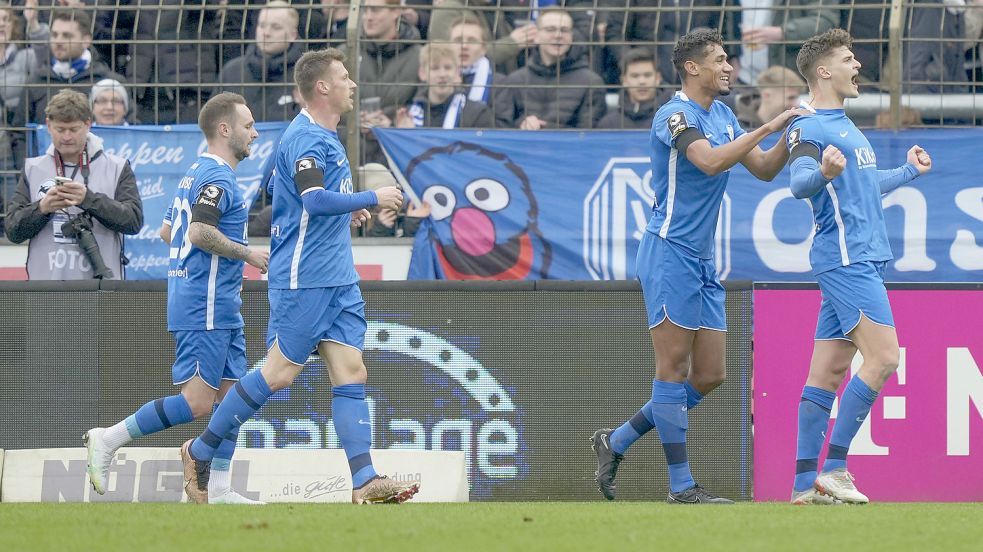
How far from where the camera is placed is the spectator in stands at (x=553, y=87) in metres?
11.0

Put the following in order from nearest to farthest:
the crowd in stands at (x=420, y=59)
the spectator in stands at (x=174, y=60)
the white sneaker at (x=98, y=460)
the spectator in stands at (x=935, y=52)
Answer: the white sneaker at (x=98, y=460) < the spectator in stands at (x=935, y=52) < the crowd in stands at (x=420, y=59) < the spectator in stands at (x=174, y=60)

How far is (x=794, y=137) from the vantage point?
748 cm

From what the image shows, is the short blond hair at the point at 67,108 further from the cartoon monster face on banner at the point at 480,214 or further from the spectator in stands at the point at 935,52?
the spectator in stands at the point at 935,52

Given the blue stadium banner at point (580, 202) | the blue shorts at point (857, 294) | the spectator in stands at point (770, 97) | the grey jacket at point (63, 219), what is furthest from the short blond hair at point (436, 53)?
the blue shorts at point (857, 294)

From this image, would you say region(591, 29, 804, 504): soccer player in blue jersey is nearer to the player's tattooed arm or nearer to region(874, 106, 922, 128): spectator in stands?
the player's tattooed arm

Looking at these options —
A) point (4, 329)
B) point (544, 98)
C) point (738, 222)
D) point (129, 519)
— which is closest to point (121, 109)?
point (4, 329)

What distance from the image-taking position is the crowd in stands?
11.0 metres

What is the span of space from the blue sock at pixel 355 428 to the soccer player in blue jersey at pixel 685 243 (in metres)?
1.48

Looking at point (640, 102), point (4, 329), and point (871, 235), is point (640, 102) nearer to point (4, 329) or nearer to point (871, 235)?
point (871, 235)

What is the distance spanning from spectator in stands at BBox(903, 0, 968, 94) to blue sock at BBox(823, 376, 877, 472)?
13.0ft

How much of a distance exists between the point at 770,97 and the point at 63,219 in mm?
4833

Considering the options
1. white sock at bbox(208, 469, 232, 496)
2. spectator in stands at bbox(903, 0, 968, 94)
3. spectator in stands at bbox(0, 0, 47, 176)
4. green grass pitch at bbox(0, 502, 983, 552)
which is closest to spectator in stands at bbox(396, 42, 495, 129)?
spectator in stands at bbox(0, 0, 47, 176)

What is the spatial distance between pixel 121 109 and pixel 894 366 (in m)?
6.16

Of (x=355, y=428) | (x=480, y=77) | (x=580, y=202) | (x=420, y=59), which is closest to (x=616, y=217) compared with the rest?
(x=580, y=202)
